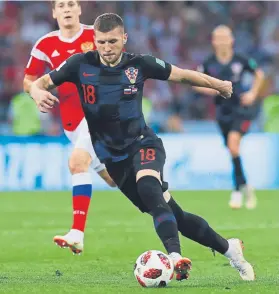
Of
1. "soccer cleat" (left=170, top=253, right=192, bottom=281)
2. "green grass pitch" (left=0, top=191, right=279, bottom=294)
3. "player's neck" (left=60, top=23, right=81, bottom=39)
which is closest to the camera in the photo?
"soccer cleat" (left=170, top=253, right=192, bottom=281)

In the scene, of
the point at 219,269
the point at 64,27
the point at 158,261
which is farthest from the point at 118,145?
the point at 64,27

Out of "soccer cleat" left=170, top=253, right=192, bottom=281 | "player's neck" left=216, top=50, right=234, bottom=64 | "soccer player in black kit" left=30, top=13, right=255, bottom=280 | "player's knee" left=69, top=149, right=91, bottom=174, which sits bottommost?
"player's neck" left=216, top=50, right=234, bottom=64

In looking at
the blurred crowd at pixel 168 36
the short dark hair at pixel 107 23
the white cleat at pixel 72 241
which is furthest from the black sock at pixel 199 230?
the blurred crowd at pixel 168 36

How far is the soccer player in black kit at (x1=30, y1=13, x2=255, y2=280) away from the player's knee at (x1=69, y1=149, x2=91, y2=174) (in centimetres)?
156

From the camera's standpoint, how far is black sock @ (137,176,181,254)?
6324 millimetres

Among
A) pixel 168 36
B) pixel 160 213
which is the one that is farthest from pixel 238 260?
pixel 168 36

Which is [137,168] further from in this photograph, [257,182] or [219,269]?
[257,182]

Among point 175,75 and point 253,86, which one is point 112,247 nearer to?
point 175,75

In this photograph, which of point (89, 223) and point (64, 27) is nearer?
point (64, 27)

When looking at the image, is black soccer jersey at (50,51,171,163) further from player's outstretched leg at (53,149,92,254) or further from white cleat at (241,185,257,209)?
white cleat at (241,185,257,209)

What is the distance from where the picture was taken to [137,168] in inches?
263

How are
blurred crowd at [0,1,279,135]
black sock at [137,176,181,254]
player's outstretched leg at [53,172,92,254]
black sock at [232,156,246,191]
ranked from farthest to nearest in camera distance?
blurred crowd at [0,1,279,135]
black sock at [232,156,246,191]
player's outstretched leg at [53,172,92,254]
black sock at [137,176,181,254]

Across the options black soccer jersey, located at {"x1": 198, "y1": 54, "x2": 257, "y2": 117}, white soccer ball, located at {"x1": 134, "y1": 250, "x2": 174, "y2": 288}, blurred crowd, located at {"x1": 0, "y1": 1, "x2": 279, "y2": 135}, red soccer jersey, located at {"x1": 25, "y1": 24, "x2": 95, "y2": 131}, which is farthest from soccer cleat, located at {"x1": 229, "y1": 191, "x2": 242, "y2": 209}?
white soccer ball, located at {"x1": 134, "y1": 250, "x2": 174, "y2": 288}

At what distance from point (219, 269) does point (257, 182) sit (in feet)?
34.2
